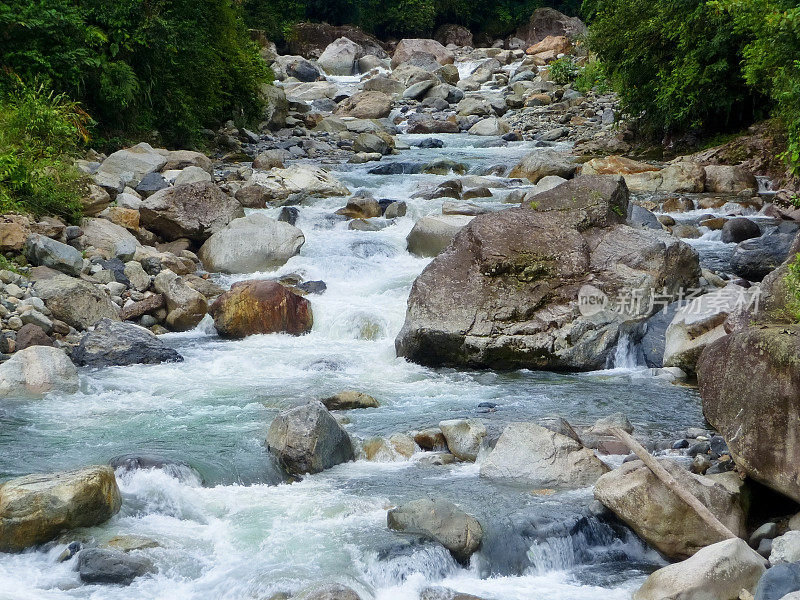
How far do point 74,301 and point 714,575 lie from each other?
27.9 ft

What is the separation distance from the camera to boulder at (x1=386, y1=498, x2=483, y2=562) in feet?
19.0

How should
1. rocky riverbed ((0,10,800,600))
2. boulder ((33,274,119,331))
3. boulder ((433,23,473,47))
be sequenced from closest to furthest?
rocky riverbed ((0,10,800,600)) < boulder ((33,274,119,331)) < boulder ((433,23,473,47))

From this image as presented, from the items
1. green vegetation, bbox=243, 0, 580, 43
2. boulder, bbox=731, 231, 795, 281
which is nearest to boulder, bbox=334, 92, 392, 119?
green vegetation, bbox=243, 0, 580, 43

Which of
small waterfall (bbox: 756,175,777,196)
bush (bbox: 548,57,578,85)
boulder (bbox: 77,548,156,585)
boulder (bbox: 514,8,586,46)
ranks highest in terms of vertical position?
boulder (bbox: 514,8,586,46)

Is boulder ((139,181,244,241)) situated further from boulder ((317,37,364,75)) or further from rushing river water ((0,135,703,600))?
boulder ((317,37,364,75))

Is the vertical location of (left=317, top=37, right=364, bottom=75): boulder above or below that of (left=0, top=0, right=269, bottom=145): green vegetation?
above

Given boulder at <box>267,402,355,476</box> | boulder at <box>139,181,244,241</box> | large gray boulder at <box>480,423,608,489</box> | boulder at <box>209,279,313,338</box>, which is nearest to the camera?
large gray boulder at <box>480,423,608,489</box>

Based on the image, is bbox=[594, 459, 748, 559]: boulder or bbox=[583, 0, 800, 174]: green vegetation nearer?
bbox=[594, 459, 748, 559]: boulder

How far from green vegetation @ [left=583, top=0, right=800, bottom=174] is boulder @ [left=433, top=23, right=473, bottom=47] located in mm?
21917

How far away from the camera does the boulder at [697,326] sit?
30.6 ft

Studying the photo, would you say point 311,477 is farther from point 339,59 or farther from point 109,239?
point 339,59

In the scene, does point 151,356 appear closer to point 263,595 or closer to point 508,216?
point 508,216

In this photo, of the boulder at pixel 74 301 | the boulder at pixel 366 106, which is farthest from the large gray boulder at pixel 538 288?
the boulder at pixel 366 106

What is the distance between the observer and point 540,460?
273 inches
